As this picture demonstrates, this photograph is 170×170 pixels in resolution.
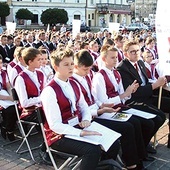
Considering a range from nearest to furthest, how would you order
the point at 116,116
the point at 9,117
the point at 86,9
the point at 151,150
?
the point at 116,116
the point at 151,150
the point at 9,117
the point at 86,9

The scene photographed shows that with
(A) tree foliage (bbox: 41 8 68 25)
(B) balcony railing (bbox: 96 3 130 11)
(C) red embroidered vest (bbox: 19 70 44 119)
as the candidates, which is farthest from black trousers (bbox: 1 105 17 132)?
(B) balcony railing (bbox: 96 3 130 11)

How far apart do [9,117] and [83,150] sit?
90.8 inches

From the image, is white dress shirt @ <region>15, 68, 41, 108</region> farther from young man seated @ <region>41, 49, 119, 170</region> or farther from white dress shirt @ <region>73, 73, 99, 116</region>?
young man seated @ <region>41, 49, 119, 170</region>

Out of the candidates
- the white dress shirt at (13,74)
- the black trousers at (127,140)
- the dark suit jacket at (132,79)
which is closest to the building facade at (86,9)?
the white dress shirt at (13,74)

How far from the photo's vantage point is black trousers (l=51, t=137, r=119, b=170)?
3.60m

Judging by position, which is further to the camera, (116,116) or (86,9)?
(86,9)

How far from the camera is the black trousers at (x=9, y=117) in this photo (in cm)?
556

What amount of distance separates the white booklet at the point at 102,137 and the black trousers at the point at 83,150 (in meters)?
0.05

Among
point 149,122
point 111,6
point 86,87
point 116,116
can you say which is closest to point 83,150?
point 116,116

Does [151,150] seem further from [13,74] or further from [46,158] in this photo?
[13,74]

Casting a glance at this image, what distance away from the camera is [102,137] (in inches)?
151

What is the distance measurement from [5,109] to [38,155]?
1.02 metres

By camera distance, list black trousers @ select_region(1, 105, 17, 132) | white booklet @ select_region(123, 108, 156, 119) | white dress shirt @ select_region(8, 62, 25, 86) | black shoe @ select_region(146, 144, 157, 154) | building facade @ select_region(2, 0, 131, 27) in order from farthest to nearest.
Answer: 1. building facade @ select_region(2, 0, 131, 27)
2. white dress shirt @ select_region(8, 62, 25, 86)
3. black trousers @ select_region(1, 105, 17, 132)
4. black shoe @ select_region(146, 144, 157, 154)
5. white booklet @ select_region(123, 108, 156, 119)

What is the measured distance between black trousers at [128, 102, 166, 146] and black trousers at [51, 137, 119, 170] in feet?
4.22
